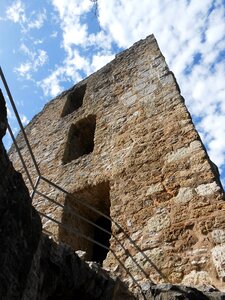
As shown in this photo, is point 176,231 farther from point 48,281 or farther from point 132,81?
point 132,81

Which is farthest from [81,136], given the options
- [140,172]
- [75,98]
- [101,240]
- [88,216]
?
[140,172]

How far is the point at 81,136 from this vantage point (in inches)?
302

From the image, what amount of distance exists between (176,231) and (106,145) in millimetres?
2446

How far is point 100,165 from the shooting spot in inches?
224

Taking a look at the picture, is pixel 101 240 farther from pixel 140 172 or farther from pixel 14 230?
pixel 14 230

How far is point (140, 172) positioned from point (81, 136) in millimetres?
3006

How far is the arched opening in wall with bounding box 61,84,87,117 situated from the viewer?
29.3 feet

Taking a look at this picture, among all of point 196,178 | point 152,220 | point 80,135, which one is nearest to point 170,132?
point 196,178

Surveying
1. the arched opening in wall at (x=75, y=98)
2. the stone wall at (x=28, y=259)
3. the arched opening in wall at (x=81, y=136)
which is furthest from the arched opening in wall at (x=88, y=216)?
the arched opening in wall at (x=75, y=98)

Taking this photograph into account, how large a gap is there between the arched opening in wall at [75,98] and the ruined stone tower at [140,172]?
0.29 m

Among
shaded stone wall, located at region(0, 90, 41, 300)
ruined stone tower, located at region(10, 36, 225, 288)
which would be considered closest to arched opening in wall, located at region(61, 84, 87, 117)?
ruined stone tower, located at region(10, 36, 225, 288)

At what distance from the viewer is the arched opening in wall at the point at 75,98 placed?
893cm

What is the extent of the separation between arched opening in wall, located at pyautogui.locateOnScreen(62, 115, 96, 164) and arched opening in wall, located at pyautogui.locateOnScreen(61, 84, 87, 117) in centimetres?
134

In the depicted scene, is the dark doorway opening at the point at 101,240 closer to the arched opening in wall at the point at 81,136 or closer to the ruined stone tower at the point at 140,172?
the ruined stone tower at the point at 140,172
